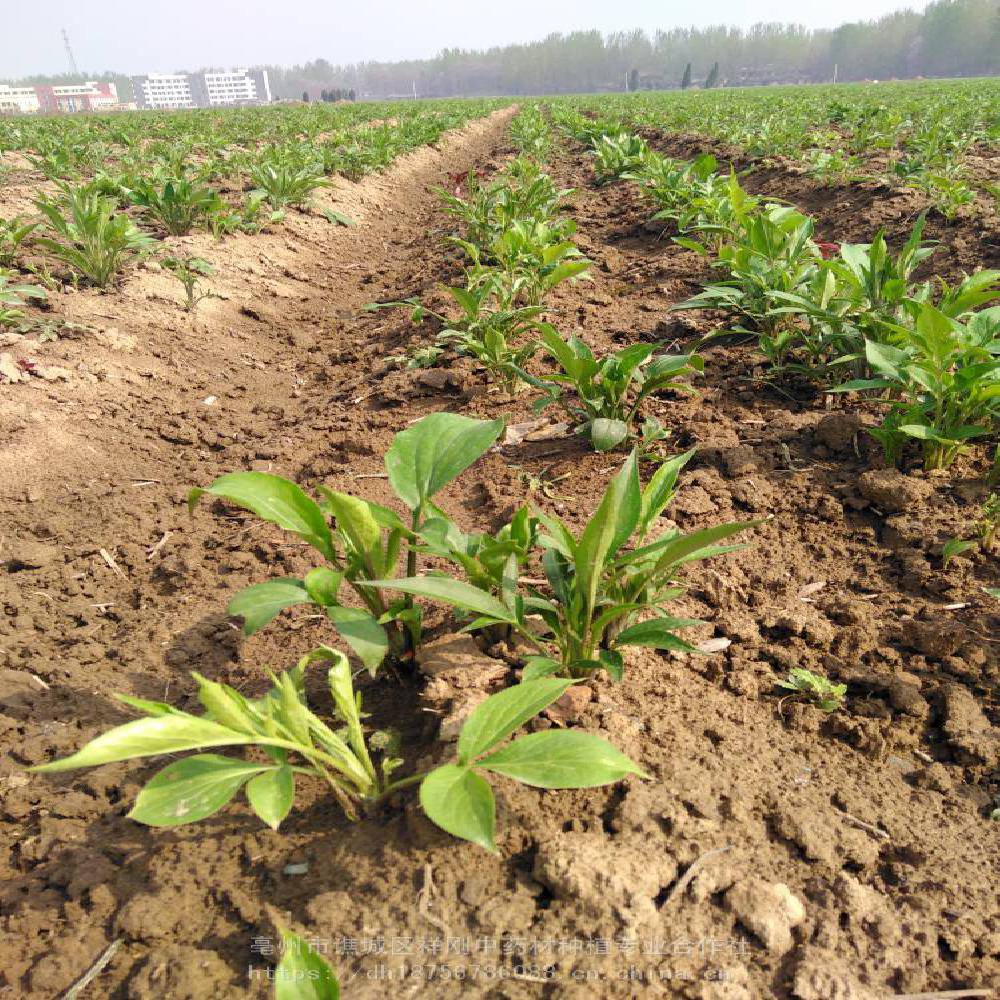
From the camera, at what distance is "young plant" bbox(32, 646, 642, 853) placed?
3.48 feet

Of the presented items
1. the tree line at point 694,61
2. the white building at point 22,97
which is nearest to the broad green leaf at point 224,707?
the tree line at point 694,61

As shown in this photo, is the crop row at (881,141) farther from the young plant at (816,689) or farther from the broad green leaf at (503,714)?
the broad green leaf at (503,714)

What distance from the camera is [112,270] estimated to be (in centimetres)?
486

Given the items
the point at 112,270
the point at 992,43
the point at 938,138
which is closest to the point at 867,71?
the point at 992,43

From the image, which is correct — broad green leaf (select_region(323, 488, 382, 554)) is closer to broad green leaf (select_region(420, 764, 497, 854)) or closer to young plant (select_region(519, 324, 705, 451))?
broad green leaf (select_region(420, 764, 497, 854))

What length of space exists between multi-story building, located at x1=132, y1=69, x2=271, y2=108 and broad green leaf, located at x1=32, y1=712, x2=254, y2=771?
198384 mm

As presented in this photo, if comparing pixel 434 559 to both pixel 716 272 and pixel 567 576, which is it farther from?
pixel 716 272

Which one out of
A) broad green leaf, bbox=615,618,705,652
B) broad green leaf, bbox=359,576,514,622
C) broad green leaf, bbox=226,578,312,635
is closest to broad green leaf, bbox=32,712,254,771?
broad green leaf, bbox=226,578,312,635

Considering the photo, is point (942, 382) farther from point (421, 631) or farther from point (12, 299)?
point (12, 299)

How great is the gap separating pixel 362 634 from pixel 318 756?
26 centimetres

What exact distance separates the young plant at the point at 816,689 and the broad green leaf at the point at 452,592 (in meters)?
0.72

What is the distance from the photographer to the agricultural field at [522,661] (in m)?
1.14

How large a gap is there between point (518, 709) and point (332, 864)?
453 mm

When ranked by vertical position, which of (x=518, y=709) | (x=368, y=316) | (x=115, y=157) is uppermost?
(x=115, y=157)
